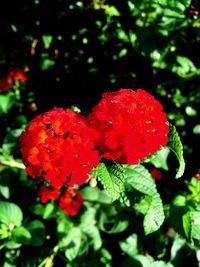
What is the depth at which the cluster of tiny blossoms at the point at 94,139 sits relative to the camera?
4.07ft

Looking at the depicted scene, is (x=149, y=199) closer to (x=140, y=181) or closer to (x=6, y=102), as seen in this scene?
(x=140, y=181)

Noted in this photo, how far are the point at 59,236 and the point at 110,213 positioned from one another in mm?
329

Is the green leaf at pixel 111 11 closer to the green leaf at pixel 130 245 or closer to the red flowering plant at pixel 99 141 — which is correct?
the red flowering plant at pixel 99 141

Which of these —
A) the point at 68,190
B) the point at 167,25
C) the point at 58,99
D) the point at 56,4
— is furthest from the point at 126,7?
the point at 68,190

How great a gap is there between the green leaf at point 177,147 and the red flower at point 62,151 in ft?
0.95

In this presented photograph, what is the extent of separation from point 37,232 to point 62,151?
2.86 ft

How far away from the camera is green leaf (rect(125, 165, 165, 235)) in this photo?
60.5 inches

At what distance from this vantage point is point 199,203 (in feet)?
5.76

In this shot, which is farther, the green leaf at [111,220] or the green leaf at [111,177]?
the green leaf at [111,220]

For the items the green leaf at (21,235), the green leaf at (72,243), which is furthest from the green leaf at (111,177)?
the green leaf at (72,243)

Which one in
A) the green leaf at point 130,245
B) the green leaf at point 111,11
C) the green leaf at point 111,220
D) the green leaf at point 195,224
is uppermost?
the green leaf at point 111,11

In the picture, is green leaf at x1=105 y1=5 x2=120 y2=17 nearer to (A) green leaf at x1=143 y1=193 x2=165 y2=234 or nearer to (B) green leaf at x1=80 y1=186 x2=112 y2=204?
(B) green leaf at x1=80 y1=186 x2=112 y2=204

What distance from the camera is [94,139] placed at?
4.25ft

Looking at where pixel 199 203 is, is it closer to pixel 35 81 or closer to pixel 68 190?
pixel 68 190
